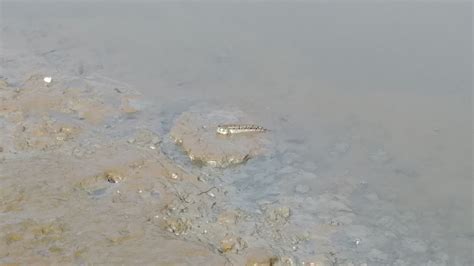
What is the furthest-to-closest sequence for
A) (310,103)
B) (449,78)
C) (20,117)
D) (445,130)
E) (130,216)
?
1. (449,78)
2. (310,103)
3. (445,130)
4. (20,117)
5. (130,216)

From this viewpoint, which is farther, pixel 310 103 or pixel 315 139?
pixel 310 103

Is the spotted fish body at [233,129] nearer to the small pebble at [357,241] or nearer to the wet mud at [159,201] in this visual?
the wet mud at [159,201]

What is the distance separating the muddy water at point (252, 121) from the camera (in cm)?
525

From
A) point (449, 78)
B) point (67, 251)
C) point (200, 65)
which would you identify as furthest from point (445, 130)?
point (67, 251)

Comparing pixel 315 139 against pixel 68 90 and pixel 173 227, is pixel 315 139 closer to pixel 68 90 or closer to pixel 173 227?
pixel 173 227

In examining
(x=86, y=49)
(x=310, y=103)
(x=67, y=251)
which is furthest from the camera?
(x=86, y=49)

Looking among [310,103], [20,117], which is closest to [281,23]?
[310,103]

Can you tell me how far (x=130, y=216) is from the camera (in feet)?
17.5

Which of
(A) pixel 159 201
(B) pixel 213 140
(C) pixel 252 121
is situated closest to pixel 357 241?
(A) pixel 159 201

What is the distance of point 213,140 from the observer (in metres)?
6.98

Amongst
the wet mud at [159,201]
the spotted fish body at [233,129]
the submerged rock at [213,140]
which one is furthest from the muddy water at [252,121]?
the spotted fish body at [233,129]

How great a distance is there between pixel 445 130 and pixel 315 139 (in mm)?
2042

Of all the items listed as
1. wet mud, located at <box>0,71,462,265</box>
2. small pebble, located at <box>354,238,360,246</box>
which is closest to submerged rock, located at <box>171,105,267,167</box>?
wet mud, located at <box>0,71,462,265</box>

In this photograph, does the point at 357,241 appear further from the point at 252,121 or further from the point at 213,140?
the point at 252,121
